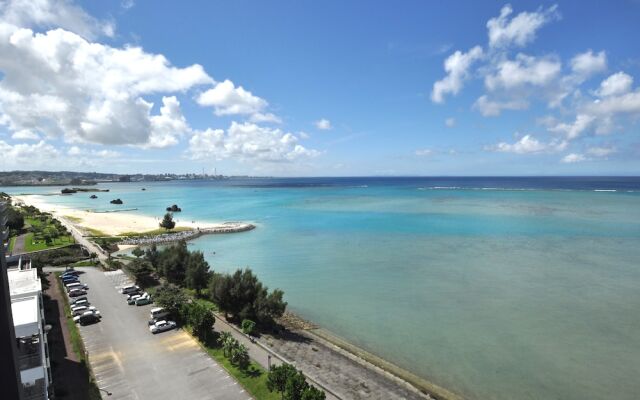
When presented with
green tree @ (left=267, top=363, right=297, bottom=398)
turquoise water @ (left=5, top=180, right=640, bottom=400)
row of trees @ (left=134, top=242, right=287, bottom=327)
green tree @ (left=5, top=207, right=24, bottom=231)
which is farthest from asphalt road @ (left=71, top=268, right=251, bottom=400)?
green tree @ (left=5, top=207, right=24, bottom=231)

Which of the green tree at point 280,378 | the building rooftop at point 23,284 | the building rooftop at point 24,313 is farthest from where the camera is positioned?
the building rooftop at point 23,284

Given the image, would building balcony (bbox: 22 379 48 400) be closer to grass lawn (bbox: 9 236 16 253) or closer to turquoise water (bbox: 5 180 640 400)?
turquoise water (bbox: 5 180 640 400)

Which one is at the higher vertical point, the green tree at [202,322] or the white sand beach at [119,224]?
the green tree at [202,322]

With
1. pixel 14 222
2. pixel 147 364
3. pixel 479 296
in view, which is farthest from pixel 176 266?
pixel 14 222

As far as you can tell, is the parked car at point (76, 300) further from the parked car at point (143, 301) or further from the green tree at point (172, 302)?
the green tree at point (172, 302)

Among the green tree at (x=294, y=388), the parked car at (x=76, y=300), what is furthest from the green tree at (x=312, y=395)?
the parked car at (x=76, y=300)

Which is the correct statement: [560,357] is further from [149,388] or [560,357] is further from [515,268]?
[149,388]
